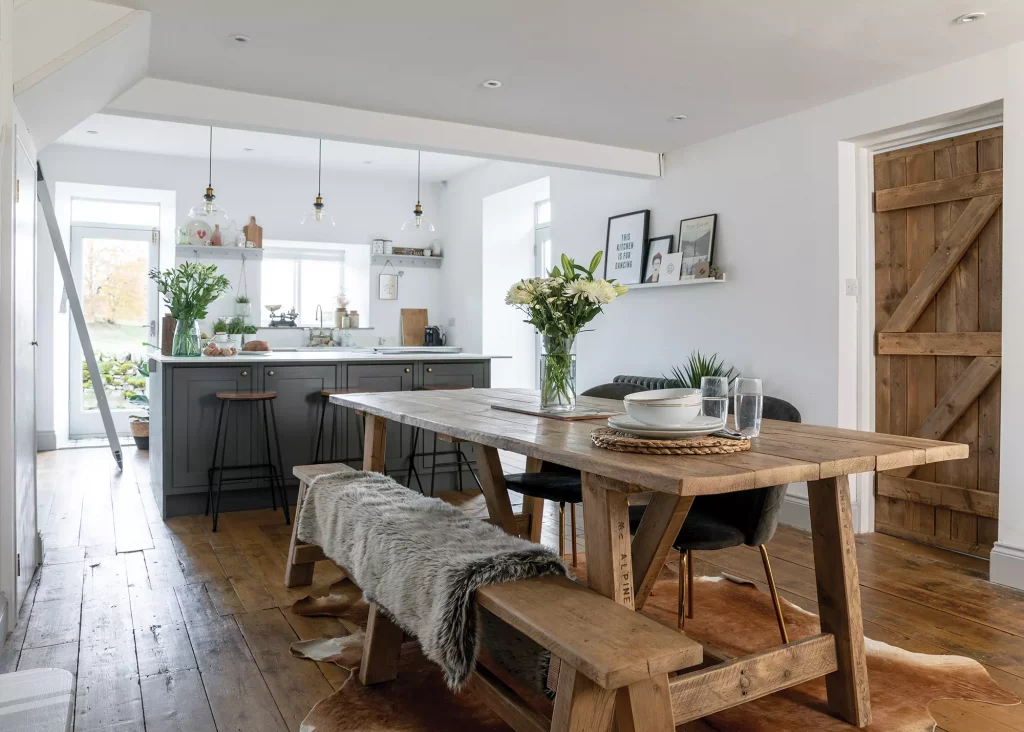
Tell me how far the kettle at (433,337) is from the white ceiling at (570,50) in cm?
412

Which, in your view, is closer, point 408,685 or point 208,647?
point 408,685

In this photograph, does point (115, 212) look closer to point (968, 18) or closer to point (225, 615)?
point (225, 615)

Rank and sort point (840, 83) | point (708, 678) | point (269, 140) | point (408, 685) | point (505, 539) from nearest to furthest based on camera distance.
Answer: point (708, 678) < point (505, 539) < point (408, 685) < point (840, 83) < point (269, 140)

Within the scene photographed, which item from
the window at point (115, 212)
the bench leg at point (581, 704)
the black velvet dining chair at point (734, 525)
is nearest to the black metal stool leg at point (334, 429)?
the black velvet dining chair at point (734, 525)

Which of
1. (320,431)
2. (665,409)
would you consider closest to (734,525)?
(665,409)

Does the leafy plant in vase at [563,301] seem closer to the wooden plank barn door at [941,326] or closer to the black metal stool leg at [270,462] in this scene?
the wooden plank barn door at [941,326]

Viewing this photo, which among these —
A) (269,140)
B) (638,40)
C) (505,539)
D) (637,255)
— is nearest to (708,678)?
(505,539)

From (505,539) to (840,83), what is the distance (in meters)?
3.00

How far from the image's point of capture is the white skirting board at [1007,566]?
313 cm

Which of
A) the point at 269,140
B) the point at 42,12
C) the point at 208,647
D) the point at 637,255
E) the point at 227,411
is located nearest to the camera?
the point at 208,647

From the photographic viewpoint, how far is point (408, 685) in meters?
2.22

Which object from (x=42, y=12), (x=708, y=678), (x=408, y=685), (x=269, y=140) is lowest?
(x=408, y=685)

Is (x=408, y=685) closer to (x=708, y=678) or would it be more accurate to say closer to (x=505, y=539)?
(x=505, y=539)

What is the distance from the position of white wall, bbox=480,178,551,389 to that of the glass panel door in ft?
10.6
